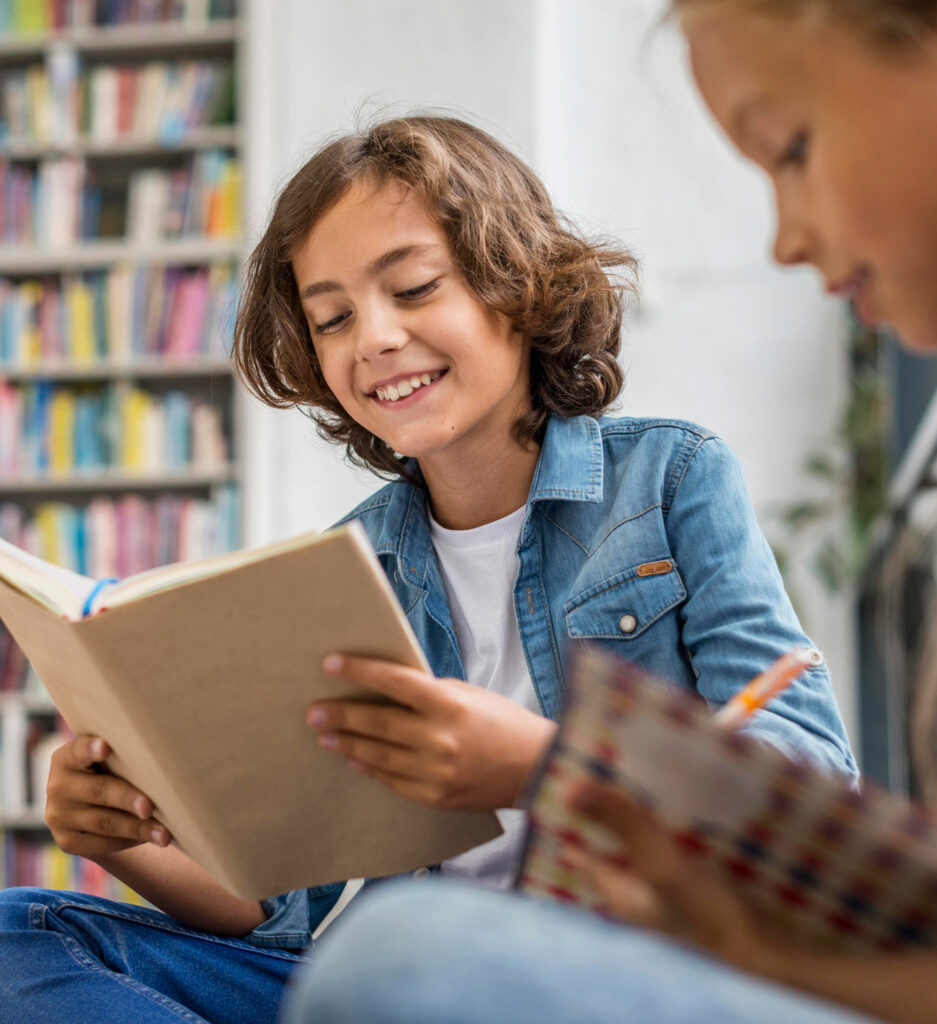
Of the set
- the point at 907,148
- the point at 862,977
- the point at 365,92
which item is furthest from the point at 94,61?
the point at 862,977

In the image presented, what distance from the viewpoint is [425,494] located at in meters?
1.35

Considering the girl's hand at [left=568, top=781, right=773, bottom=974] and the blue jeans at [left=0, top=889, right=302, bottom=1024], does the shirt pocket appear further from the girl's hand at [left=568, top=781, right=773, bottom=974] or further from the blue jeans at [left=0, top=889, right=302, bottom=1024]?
the girl's hand at [left=568, top=781, right=773, bottom=974]

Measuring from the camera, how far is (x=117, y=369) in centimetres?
321

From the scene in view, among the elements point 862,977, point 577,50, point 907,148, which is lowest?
point 862,977

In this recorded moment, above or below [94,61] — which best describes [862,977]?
below

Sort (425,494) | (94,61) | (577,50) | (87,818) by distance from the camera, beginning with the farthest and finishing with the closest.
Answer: (577,50), (94,61), (425,494), (87,818)

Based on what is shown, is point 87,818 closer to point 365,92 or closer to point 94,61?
point 365,92

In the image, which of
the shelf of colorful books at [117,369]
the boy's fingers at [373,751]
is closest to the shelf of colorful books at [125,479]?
the shelf of colorful books at [117,369]

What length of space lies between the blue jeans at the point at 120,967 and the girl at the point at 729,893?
54 cm

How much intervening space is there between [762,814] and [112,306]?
3.07 m

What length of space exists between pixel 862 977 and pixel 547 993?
167mm

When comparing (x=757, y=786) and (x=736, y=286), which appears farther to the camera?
(x=736, y=286)

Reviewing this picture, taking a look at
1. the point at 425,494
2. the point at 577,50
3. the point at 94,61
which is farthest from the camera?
the point at 577,50

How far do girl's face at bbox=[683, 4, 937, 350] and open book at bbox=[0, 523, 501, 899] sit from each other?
1.08 ft
